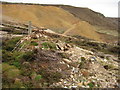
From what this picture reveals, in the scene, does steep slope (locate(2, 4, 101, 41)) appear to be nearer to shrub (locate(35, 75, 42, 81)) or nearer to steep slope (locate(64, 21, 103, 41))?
steep slope (locate(64, 21, 103, 41))

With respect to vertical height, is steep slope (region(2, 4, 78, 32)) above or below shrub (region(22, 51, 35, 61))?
above

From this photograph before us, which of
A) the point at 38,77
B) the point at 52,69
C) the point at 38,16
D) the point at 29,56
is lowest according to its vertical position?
the point at 38,77

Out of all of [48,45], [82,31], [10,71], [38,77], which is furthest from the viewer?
[82,31]

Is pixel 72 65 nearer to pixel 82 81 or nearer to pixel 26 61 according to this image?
pixel 82 81

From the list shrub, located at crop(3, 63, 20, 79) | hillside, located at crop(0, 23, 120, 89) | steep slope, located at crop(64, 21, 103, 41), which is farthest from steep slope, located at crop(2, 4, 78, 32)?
shrub, located at crop(3, 63, 20, 79)

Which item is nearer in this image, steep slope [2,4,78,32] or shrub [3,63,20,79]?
shrub [3,63,20,79]

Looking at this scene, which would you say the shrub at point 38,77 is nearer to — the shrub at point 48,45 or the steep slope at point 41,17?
the shrub at point 48,45

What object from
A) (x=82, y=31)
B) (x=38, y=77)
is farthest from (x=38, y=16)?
(x=38, y=77)

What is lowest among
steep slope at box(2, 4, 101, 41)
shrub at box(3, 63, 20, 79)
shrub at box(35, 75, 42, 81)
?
shrub at box(35, 75, 42, 81)

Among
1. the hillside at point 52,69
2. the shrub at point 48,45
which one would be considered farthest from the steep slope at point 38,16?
the hillside at point 52,69

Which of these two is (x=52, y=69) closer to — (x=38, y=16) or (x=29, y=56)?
(x=29, y=56)

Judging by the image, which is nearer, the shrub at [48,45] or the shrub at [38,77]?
the shrub at [38,77]
